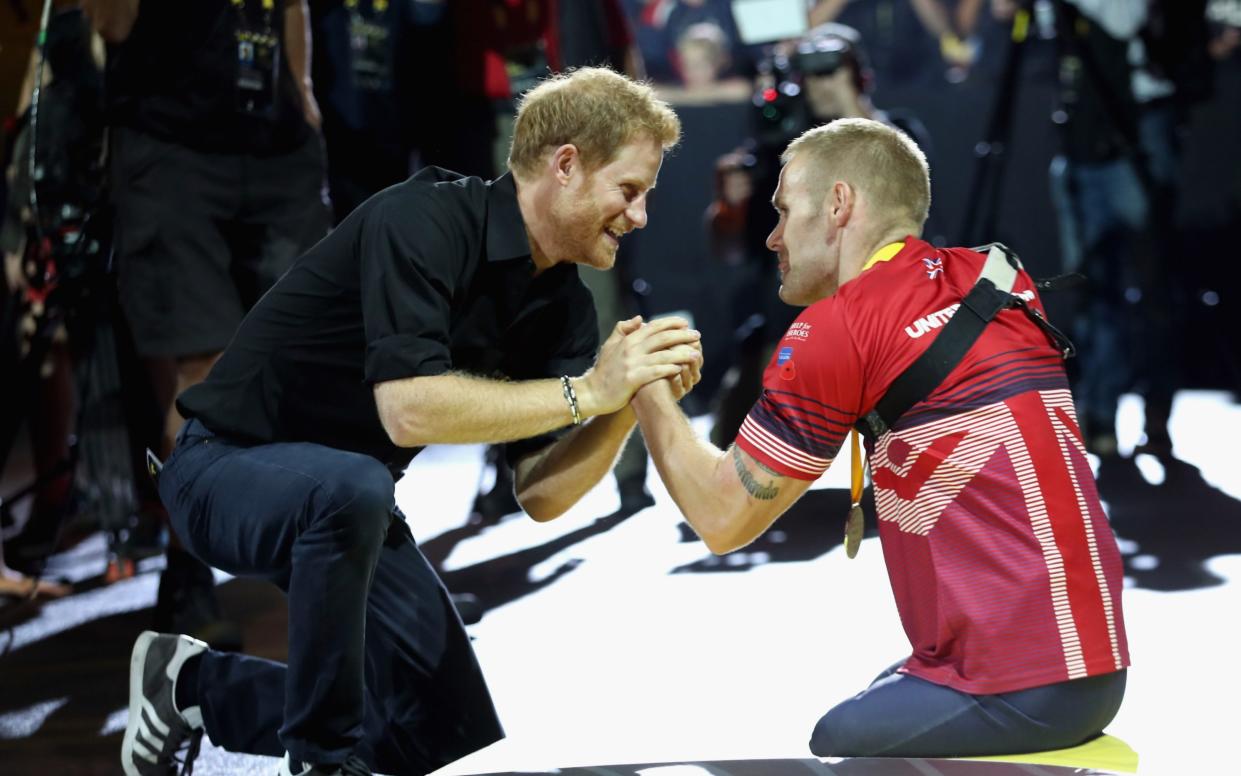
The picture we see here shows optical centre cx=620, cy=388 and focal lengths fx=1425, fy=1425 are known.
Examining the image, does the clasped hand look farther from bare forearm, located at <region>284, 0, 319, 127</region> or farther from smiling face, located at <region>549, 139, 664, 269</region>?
bare forearm, located at <region>284, 0, 319, 127</region>

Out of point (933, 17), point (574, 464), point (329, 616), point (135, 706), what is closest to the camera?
point (329, 616)

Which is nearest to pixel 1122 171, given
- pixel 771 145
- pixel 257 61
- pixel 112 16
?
pixel 771 145

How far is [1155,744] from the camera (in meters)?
2.05

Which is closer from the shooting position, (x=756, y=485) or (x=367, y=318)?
(x=756, y=485)

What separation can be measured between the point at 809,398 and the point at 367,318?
0.62m

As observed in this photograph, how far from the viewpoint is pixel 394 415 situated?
1.85m

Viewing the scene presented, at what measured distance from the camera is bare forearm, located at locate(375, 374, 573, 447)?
1.84m

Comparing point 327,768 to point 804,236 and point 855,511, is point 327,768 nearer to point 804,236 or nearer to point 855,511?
point 855,511

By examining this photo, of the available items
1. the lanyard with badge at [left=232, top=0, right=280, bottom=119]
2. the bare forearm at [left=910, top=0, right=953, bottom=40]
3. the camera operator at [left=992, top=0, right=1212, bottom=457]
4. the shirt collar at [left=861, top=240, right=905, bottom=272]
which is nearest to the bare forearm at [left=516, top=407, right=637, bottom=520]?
the shirt collar at [left=861, top=240, right=905, bottom=272]

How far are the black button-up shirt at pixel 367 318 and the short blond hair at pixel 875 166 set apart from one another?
456 mm

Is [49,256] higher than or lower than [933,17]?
lower

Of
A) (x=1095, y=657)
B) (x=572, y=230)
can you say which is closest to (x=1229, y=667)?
(x=1095, y=657)

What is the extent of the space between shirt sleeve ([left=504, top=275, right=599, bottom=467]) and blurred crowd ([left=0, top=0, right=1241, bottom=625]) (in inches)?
24.2

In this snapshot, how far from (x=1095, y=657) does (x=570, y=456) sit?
815mm
